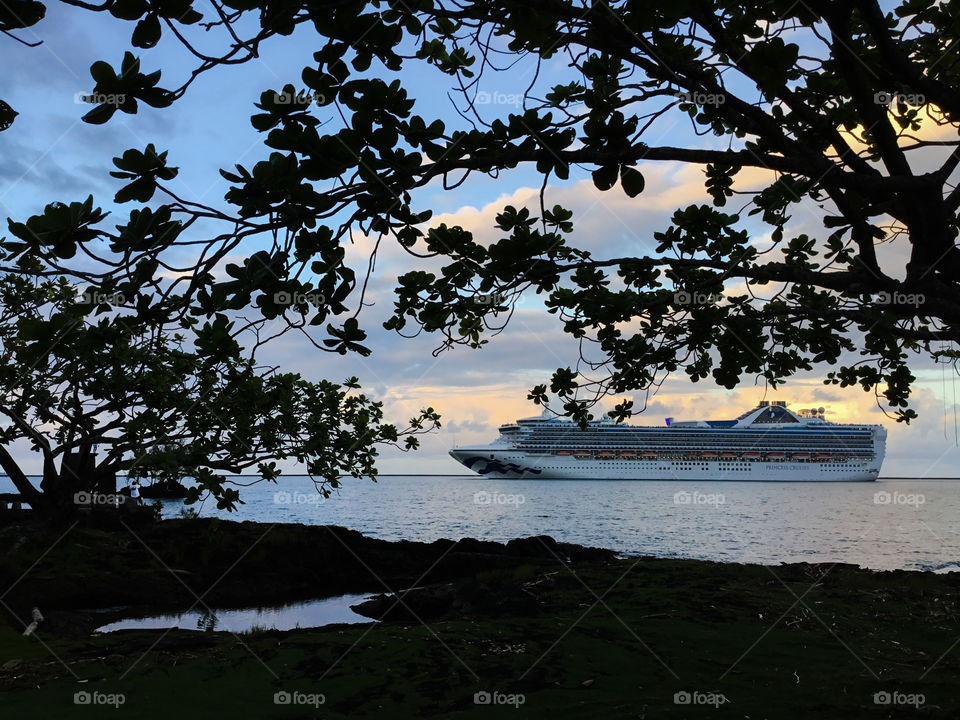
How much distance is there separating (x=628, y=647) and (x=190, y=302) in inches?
281

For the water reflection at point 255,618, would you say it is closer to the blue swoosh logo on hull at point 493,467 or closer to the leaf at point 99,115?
the leaf at point 99,115

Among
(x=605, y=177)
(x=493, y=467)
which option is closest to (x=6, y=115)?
(x=605, y=177)

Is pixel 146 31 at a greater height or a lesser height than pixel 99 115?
greater

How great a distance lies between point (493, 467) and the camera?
116188mm

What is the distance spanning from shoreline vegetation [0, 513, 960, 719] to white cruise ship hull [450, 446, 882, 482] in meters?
93.5

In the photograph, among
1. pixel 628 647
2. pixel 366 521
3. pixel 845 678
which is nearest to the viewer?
pixel 845 678

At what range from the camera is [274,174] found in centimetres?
351

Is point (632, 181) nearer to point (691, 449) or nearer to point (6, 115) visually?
point (6, 115)

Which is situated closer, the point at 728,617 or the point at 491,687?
the point at 491,687

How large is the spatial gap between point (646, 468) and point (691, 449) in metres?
7.67

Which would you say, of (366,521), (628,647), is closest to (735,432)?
(366,521)

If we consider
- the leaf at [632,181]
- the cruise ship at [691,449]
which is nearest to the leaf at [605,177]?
the leaf at [632,181]

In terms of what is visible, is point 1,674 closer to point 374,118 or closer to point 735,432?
point 374,118

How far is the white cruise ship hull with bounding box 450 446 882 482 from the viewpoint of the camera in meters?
108
